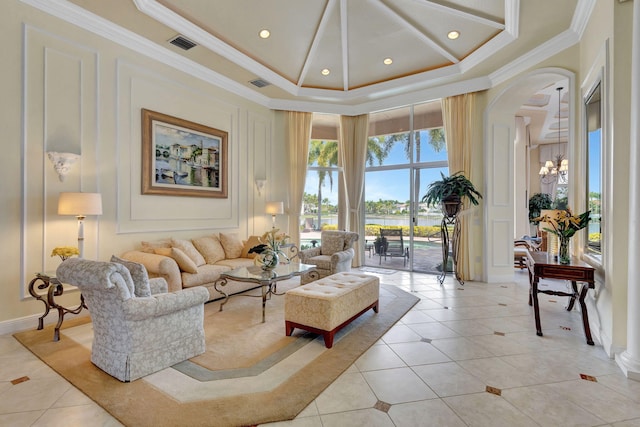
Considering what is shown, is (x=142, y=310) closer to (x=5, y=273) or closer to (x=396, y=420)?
(x=396, y=420)

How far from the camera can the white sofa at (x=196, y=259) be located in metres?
3.85

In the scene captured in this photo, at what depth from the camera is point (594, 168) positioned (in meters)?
3.46

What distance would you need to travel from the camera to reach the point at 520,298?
4.71 metres

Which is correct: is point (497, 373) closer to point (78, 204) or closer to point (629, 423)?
point (629, 423)

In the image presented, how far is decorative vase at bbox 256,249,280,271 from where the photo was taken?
4020 mm

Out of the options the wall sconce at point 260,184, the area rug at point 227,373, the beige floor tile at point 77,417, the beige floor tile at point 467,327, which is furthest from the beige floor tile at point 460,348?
the wall sconce at point 260,184

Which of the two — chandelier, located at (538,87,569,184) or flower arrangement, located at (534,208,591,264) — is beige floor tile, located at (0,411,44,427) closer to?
flower arrangement, located at (534,208,591,264)

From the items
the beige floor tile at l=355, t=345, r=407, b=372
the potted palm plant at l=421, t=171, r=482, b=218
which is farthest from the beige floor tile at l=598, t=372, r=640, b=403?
the potted palm plant at l=421, t=171, r=482, b=218

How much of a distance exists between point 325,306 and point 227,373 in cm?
104

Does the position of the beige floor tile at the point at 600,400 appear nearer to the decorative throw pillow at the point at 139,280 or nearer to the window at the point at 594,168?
the window at the point at 594,168

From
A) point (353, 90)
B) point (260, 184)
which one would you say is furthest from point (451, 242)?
point (260, 184)

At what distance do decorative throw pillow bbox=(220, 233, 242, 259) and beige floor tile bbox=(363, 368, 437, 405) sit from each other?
3476 millimetres

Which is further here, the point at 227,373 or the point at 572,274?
the point at 572,274

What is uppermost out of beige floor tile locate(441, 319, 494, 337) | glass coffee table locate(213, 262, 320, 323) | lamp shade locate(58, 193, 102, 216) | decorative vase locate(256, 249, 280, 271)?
lamp shade locate(58, 193, 102, 216)
